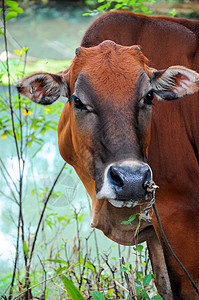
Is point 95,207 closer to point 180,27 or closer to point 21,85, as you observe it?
point 21,85

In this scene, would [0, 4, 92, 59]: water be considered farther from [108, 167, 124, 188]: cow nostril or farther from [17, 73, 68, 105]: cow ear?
[108, 167, 124, 188]: cow nostril

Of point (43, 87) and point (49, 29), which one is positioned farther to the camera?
point (49, 29)

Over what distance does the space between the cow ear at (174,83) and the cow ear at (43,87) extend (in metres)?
0.50

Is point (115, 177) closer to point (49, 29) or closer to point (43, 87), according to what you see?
point (43, 87)

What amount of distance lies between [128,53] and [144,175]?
754 mm

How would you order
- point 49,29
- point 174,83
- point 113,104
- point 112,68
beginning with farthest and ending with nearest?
point 49,29, point 174,83, point 112,68, point 113,104

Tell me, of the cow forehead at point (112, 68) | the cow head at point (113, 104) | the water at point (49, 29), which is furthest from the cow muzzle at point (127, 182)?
the water at point (49, 29)

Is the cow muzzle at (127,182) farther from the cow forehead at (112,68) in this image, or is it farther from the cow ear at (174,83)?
the cow ear at (174,83)

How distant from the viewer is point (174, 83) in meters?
2.32

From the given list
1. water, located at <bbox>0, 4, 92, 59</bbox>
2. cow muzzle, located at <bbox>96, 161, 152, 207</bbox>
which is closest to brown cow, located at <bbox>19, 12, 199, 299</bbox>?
cow muzzle, located at <bbox>96, 161, 152, 207</bbox>

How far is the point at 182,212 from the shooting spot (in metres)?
2.46

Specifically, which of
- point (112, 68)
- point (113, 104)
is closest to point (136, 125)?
point (113, 104)

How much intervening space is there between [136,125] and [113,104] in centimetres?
15

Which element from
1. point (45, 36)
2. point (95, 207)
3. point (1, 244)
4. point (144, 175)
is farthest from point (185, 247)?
point (45, 36)
